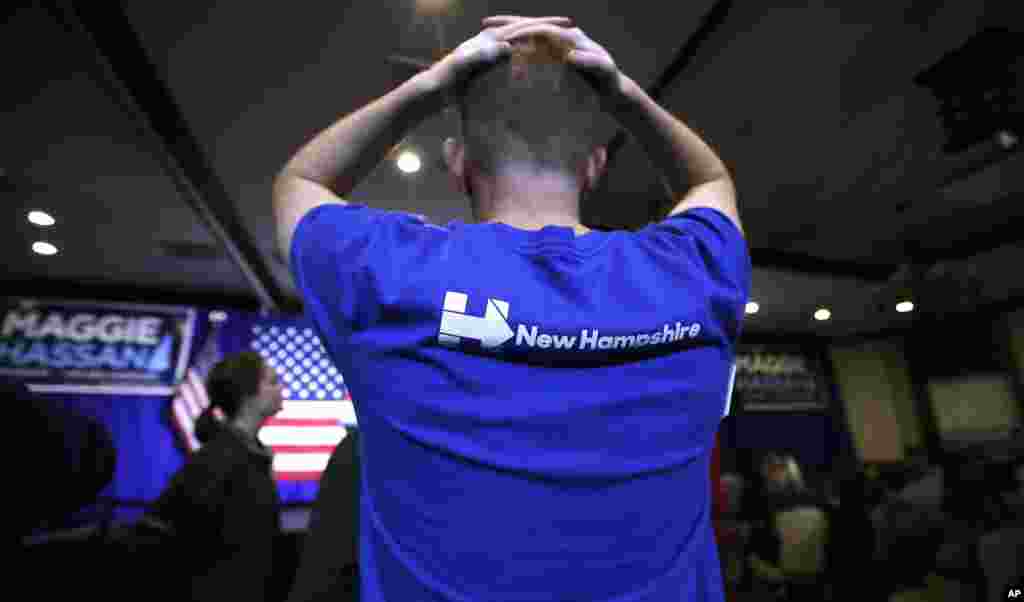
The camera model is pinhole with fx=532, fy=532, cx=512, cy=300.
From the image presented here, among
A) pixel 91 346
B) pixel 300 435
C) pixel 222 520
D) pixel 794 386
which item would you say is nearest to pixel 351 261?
pixel 222 520

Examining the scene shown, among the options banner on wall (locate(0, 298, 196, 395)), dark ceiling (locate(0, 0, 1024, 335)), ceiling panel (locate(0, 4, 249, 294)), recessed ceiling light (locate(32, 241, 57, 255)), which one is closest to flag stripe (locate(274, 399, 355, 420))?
banner on wall (locate(0, 298, 196, 395))

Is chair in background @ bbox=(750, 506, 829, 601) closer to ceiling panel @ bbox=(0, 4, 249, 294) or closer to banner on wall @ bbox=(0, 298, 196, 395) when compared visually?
ceiling panel @ bbox=(0, 4, 249, 294)

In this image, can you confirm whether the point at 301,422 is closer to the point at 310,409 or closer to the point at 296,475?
the point at 310,409

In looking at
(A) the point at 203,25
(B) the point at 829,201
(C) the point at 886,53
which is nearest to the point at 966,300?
(B) the point at 829,201

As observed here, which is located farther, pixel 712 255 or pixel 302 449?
pixel 302 449

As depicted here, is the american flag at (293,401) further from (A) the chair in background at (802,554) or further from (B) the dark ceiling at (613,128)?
Result: (A) the chair in background at (802,554)

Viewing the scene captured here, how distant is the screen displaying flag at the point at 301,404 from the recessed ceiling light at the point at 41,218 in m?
1.61

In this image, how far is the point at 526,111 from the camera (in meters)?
0.58

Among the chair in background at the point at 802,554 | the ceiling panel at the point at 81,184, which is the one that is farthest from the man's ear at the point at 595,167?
the chair in background at the point at 802,554

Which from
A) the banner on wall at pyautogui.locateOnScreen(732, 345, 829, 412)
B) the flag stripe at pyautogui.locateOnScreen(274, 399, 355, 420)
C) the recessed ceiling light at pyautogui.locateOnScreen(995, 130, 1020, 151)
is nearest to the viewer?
the recessed ceiling light at pyautogui.locateOnScreen(995, 130, 1020, 151)

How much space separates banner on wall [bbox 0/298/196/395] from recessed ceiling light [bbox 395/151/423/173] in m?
2.98

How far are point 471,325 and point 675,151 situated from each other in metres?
0.37

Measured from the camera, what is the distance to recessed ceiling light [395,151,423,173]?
8.83 ft

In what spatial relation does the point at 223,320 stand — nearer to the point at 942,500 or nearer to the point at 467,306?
the point at 467,306
